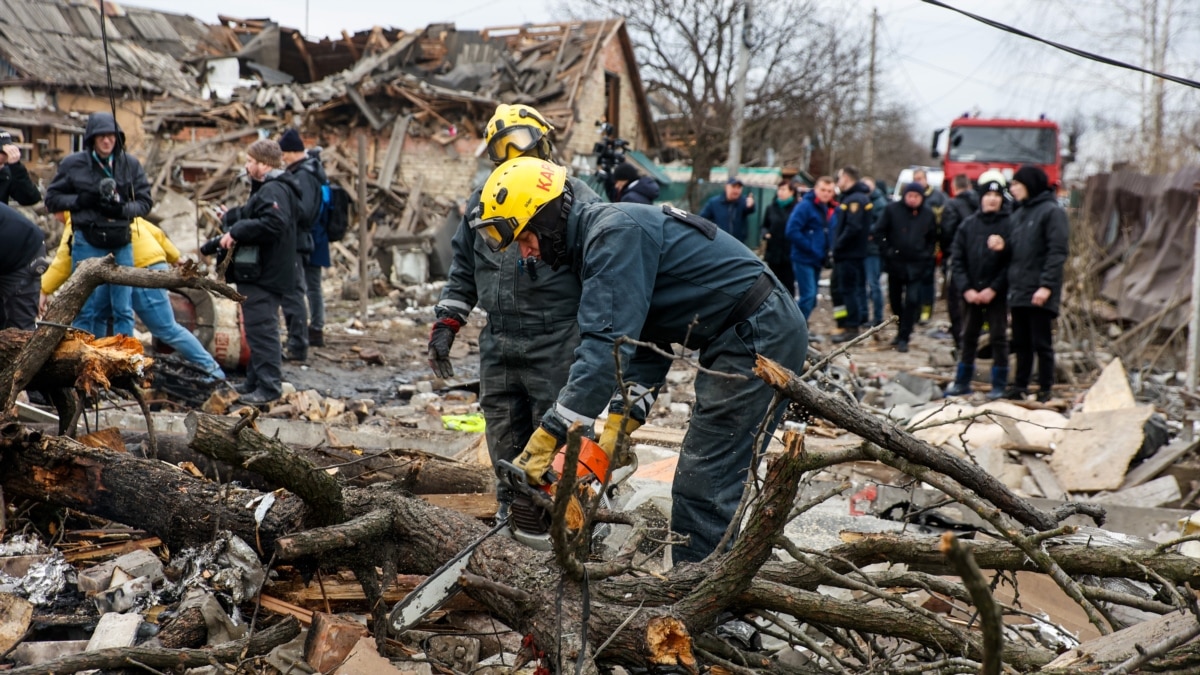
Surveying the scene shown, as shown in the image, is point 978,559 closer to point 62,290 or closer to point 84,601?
point 84,601

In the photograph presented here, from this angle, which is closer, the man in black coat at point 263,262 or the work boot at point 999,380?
the man in black coat at point 263,262

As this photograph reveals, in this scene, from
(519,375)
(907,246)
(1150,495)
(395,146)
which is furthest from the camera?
(395,146)

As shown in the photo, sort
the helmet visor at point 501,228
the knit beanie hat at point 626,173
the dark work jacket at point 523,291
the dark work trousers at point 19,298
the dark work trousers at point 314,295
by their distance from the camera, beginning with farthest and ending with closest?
the dark work trousers at point 314,295 < the knit beanie hat at point 626,173 < the dark work trousers at point 19,298 < the dark work jacket at point 523,291 < the helmet visor at point 501,228

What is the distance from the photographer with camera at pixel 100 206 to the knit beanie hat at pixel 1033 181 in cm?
624

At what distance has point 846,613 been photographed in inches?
108

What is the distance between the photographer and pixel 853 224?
10242mm

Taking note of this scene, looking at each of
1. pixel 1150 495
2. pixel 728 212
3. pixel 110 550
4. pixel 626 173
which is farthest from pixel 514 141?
pixel 728 212

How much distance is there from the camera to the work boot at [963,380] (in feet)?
25.5

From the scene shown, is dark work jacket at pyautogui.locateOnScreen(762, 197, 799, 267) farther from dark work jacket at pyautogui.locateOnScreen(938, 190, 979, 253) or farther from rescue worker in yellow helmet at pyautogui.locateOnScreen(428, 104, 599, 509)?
rescue worker in yellow helmet at pyautogui.locateOnScreen(428, 104, 599, 509)

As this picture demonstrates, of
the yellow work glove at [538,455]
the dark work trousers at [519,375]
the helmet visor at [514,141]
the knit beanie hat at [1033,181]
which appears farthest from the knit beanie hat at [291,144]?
the knit beanie hat at [1033,181]

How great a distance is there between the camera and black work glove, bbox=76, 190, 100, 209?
5961 millimetres

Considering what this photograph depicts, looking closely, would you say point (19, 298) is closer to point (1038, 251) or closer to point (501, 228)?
point (501, 228)

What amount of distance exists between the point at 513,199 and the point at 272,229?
380cm

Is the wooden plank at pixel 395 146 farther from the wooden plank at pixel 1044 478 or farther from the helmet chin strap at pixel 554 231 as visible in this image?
the helmet chin strap at pixel 554 231
